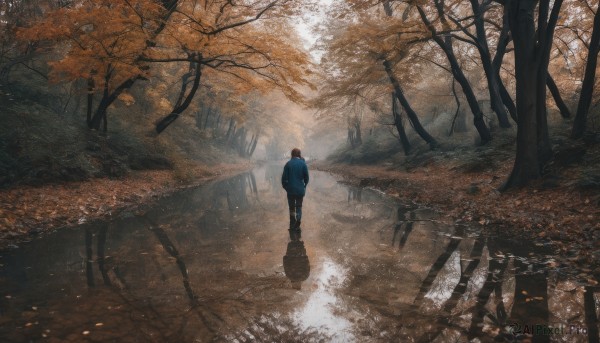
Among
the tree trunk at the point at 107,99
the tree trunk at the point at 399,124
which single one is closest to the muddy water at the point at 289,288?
the tree trunk at the point at 107,99

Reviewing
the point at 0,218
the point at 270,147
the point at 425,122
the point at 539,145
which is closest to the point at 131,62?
the point at 0,218

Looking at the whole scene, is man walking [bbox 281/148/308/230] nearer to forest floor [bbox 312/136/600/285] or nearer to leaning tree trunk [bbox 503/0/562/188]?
forest floor [bbox 312/136/600/285]

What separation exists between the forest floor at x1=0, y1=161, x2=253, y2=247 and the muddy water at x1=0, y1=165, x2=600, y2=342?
2.56 ft

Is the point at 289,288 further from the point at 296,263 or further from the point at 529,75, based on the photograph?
the point at 529,75

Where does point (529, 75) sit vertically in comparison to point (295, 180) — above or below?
above

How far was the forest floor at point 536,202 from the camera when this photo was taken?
5992 mm

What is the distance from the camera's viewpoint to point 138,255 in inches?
250

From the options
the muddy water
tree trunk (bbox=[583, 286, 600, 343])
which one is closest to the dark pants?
the muddy water

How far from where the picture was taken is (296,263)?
19.7ft

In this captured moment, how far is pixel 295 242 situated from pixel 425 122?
26.7 metres

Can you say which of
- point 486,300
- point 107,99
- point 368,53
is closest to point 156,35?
point 107,99

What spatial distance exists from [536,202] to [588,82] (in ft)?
14.9

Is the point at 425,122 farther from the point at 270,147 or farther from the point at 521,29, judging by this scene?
the point at 270,147

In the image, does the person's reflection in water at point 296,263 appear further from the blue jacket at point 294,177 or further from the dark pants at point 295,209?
the blue jacket at point 294,177
